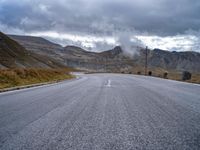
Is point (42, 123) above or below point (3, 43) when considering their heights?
below

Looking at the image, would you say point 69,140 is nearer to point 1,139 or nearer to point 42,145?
point 42,145

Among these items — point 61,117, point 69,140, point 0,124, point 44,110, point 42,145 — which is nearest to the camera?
point 42,145

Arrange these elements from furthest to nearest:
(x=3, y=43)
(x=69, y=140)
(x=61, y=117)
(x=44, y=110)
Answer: (x=3, y=43), (x=44, y=110), (x=61, y=117), (x=69, y=140)

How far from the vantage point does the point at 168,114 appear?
872 centimetres

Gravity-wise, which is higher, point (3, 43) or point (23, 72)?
point (3, 43)

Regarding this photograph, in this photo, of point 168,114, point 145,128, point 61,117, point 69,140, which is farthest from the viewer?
point 168,114

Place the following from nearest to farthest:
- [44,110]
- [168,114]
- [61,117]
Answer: [61,117] < [168,114] < [44,110]

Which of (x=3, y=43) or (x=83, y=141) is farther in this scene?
(x=3, y=43)

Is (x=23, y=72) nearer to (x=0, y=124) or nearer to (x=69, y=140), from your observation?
(x=0, y=124)

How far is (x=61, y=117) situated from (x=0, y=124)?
1.66 m

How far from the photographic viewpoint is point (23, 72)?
3075cm

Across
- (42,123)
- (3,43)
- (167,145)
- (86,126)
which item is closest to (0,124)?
(42,123)

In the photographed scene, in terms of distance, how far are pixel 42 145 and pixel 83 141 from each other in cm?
77

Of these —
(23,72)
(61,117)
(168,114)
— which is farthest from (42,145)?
(23,72)
